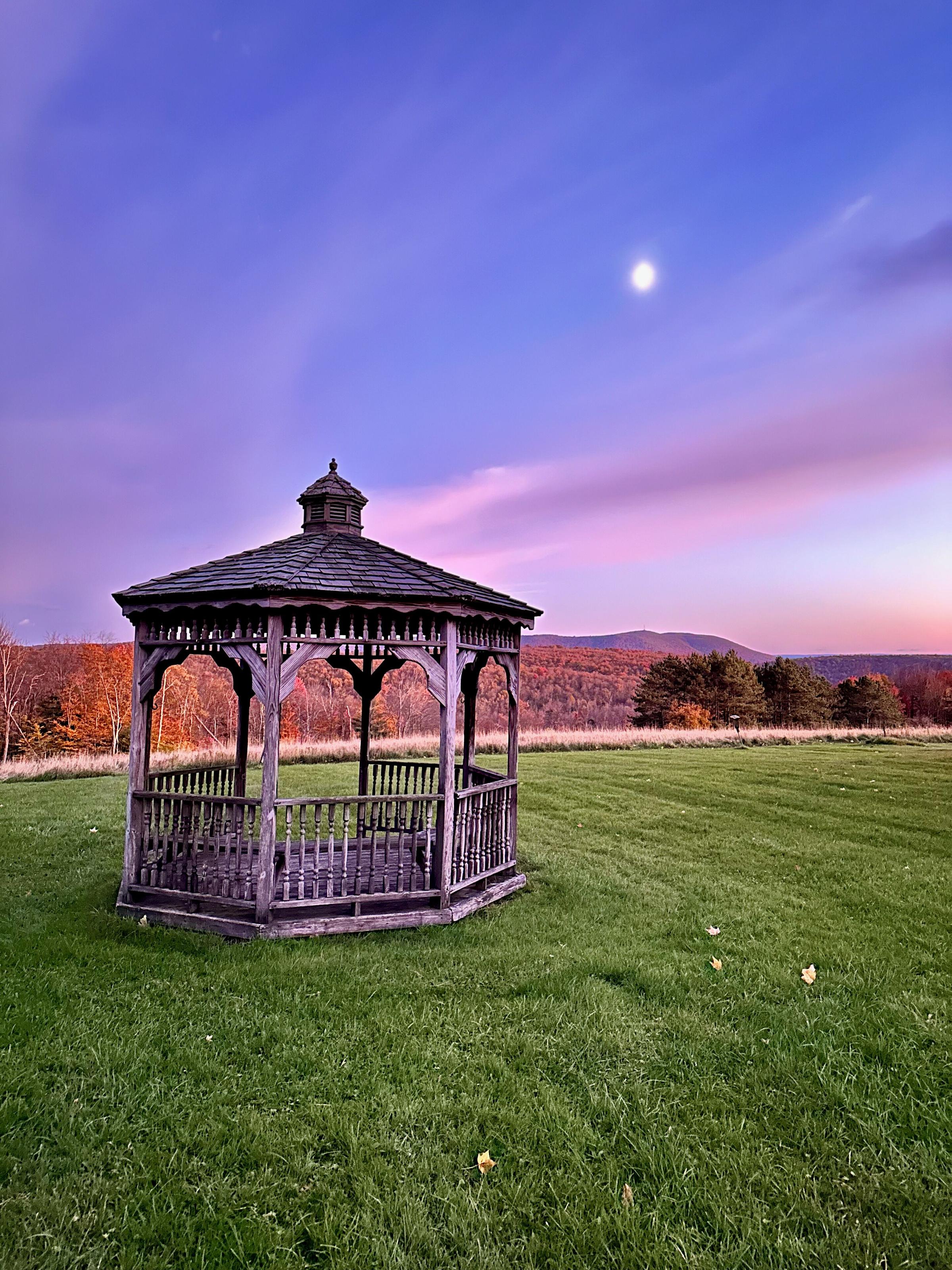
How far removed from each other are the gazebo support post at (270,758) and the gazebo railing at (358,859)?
0.52ft

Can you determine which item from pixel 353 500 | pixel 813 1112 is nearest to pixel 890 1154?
pixel 813 1112

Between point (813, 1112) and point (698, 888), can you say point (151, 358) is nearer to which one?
point (698, 888)

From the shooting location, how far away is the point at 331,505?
8.48m

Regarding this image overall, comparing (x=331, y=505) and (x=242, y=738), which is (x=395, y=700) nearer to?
(x=242, y=738)

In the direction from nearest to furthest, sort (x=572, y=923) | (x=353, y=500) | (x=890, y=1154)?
(x=890, y=1154) < (x=572, y=923) < (x=353, y=500)

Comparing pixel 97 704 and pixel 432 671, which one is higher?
pixel 432 671

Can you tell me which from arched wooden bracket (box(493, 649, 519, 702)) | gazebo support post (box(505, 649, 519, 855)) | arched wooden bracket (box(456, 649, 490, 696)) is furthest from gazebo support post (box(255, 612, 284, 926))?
gazebo support post (box(505, 649, 519, 855))

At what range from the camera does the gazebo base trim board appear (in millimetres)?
6098

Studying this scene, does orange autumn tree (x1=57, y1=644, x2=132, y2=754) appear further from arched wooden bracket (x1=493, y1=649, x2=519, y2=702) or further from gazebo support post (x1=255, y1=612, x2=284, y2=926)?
arched wooden bracket (x1=493, y1=649, x2=519, y2=702)

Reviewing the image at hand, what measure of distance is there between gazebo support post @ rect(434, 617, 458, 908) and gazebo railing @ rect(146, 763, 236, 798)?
2882 mm

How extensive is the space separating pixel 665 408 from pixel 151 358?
12.4 meters

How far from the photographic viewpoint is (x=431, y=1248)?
2.55m

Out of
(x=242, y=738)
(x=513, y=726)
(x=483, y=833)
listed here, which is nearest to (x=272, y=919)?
(x=483, y=833)

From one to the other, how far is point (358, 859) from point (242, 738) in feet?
10.9
